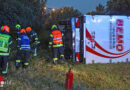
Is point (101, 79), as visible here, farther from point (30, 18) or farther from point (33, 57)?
point (30, 18)

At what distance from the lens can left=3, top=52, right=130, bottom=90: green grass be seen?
5113mm

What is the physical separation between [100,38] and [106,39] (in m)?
0.33

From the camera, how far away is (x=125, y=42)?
9.05 m

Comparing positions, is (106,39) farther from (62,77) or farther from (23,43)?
(23,43)

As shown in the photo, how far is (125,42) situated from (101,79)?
3706mm

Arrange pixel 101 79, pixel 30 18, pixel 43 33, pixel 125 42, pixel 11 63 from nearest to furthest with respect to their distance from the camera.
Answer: pixel 101 79 < pixel 11 63 < pixel 125 42 < pixel 30 18 < pixel 43 33

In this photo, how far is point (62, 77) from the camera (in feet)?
20.2

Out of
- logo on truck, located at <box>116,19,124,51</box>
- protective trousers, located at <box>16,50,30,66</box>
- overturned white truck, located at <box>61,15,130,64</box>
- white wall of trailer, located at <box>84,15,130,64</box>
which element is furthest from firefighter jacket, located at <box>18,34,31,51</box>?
logo on truck, located at <box>116,19,124,51</box>

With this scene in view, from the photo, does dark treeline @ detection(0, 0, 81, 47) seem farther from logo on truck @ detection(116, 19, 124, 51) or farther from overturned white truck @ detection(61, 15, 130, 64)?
logo on truck @ detection(116, 19, 124, 51)

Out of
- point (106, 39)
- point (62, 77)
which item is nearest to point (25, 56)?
point (62, 77)

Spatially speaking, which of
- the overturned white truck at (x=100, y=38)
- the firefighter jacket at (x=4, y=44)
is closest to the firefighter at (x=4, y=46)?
the firefighter jacket at (x=4, y=44)

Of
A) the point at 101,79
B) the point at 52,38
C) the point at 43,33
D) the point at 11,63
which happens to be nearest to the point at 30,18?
the point at 43,33

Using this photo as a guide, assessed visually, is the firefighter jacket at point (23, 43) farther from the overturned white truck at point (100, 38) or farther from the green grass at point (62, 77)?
the overturned white truck at point (100, 38)

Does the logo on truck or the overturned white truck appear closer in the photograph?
the overturned white truck
